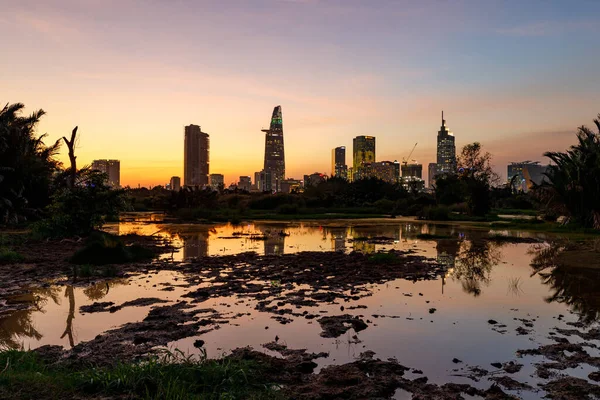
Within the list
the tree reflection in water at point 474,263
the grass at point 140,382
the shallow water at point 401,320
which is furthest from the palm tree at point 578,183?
the grass at point 140,382

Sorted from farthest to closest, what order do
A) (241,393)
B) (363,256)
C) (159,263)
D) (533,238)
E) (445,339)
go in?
(533,238) < (363,256) < (159,263) < (445,339) < (241,393)

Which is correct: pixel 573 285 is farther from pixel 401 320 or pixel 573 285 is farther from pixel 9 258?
pixel 9 258

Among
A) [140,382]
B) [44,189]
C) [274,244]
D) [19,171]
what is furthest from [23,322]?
[44,189]

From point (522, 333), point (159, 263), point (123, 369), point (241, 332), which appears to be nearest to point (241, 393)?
point (123, 369)

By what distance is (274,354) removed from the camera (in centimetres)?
717

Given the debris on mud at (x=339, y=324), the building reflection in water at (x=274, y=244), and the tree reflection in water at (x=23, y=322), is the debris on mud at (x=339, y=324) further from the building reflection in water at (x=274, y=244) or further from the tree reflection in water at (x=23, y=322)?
the building reflection in water at (x=274, y=244)

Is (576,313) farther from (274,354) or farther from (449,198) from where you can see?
(449,198)

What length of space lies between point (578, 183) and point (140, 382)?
30856 millimetres

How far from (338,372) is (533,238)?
2385cm

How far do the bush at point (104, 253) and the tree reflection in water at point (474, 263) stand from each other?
11.2m

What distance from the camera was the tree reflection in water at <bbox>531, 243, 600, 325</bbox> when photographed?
1022cm

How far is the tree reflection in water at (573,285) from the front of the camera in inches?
402

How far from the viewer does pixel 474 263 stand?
55.6 ft

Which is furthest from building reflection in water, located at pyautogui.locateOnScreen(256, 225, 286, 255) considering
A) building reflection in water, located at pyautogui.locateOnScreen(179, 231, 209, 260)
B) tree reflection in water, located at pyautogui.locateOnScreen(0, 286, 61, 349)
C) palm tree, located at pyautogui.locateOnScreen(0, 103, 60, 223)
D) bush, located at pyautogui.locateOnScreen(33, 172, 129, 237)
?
palm tree, located at pyautogui.locateOnScreen(0, 103, 60, 223)
